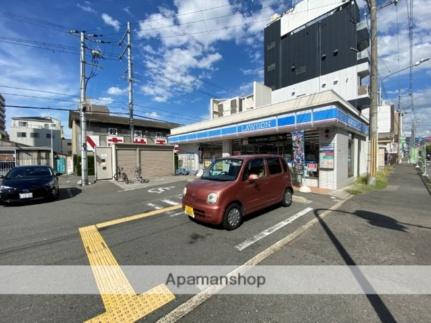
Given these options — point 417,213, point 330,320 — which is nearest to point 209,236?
point 330,320

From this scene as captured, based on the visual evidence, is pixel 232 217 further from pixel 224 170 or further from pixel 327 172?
pixel 327 172

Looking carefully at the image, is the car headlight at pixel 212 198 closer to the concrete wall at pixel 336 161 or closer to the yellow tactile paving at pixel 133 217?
the yellow tactile paving at pixel 133 217

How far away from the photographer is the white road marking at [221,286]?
7.45 ft

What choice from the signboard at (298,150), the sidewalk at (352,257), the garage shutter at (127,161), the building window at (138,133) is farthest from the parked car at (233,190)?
the building window at (138,133)

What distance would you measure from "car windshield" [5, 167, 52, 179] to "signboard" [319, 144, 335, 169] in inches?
504

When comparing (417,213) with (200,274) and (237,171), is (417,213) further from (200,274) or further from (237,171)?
(200,274)

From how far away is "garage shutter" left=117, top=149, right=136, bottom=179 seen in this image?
16.0 meters

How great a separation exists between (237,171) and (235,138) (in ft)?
31.8

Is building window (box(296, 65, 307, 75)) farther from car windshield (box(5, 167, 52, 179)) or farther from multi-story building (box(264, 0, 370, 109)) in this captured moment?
car windshield (box(5, 167, 52, 179))

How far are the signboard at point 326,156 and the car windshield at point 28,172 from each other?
42.0ft

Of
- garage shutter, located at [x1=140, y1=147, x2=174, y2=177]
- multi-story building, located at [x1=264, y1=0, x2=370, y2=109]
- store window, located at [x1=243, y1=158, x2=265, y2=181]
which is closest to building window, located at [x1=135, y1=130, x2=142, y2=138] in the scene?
garage shutter, located at [x1=140, y1=147, x2=174, y2=177]

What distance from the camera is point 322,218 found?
5.71m

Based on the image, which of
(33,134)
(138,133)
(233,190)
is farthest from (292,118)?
(33,134)

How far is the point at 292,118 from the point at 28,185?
38.8 feet
